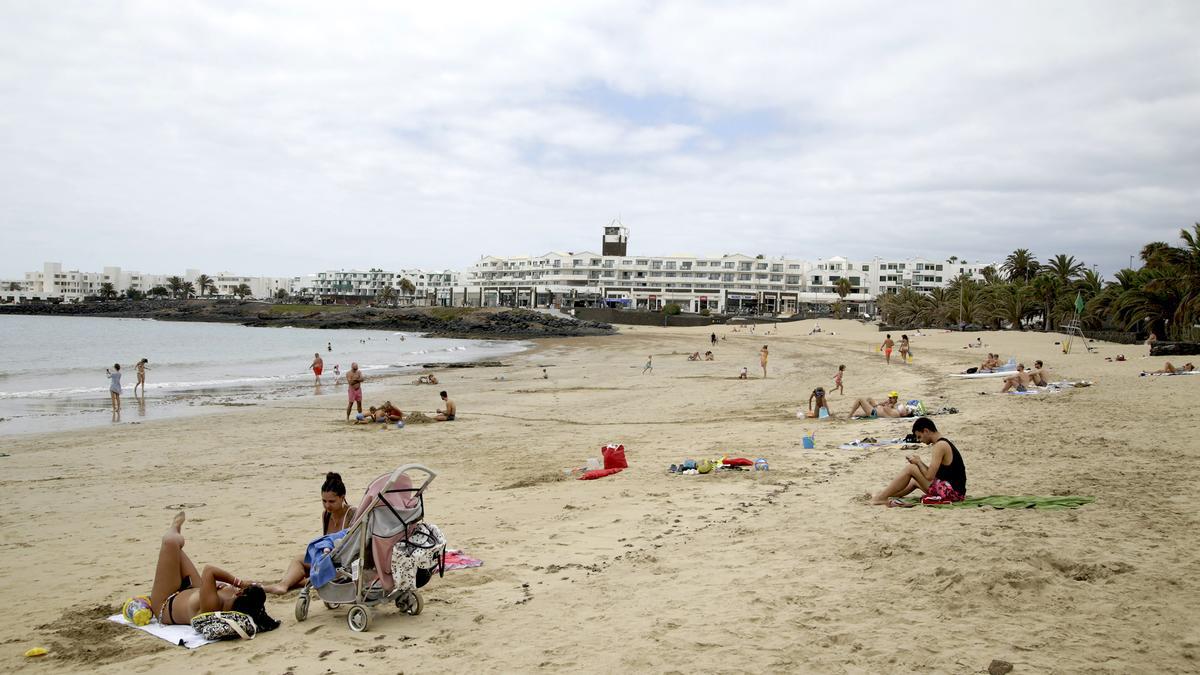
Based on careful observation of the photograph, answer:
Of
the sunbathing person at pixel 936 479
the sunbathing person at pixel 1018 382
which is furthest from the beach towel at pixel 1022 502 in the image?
the sunbathing person at pixel 1018 382

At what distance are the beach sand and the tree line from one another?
18.8 meters

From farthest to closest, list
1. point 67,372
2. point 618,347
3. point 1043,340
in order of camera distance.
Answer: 1. point 618,347
2. point 1043,340
3. point 67,372

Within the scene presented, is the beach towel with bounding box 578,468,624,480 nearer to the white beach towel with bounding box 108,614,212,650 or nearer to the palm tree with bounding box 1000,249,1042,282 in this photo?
the white beach towel with bounding box 108,614,212,650

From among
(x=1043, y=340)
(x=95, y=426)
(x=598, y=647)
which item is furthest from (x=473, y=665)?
(x=1043, y=340)

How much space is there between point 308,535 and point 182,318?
135 metres

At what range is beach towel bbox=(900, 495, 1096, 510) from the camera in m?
7.30

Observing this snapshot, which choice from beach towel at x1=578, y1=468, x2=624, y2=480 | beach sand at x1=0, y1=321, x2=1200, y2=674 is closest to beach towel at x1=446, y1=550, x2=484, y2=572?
beach sand at x1=0, y1=321, x2=1200, y2=674

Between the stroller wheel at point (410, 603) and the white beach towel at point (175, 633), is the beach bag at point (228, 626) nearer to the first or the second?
the white beach towel at point (175, 633)

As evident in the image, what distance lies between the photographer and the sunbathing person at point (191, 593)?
217 inches

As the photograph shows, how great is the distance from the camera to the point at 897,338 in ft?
186

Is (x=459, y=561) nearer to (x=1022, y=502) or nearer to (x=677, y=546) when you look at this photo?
(x=677, y=546)

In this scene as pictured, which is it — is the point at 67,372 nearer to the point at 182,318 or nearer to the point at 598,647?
the point at 598,647

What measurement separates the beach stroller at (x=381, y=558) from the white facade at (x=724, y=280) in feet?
386

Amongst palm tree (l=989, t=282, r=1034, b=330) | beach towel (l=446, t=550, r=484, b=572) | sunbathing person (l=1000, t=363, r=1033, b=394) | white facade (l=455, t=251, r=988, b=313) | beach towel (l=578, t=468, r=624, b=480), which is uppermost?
white facade (l=455, t=251, r=988, b=313)
